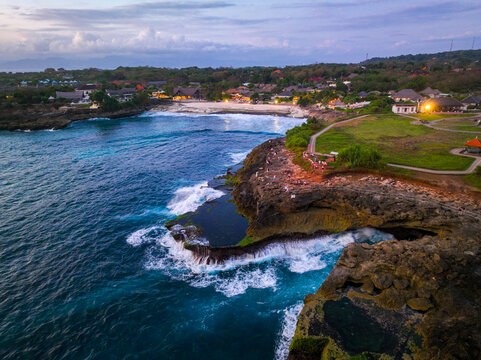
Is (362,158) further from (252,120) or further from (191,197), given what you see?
(252,120)

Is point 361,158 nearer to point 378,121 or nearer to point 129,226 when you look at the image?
point 129,226

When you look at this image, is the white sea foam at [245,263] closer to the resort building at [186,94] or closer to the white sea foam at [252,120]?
the white sea foam at [252,120]

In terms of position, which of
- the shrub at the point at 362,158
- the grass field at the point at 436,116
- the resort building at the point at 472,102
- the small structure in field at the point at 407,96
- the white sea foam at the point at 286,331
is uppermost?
the small structure in field at the point at 407,96

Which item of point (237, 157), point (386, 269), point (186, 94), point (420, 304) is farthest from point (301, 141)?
point (186, 94)

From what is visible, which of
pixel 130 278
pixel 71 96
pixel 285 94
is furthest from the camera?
pixel 285 94

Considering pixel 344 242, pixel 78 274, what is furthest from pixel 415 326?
pixel 78 274

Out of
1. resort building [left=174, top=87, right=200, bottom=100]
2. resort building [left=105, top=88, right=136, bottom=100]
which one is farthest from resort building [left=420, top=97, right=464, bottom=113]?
resort building [left=105, top=88, right=136, bottom=100]

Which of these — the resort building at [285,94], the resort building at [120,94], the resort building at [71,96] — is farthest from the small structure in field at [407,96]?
the resort building at [71,96]
